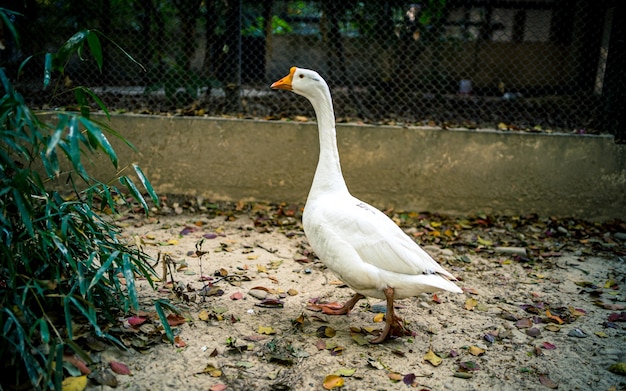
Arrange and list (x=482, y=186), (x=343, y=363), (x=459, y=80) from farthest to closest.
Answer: (x=459, y=80) → (x=482, y=186) → (x=343, y=363)

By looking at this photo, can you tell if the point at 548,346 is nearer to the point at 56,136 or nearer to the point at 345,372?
the point at 345,372

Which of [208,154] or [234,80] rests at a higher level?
[234,80]

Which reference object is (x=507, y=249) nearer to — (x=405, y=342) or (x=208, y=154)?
(x=405, y=342)

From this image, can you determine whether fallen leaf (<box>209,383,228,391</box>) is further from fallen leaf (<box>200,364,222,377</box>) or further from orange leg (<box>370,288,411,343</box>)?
orange leg (<box>370,288,411,343</box>)

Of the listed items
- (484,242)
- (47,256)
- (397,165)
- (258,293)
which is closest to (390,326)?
(258,293)

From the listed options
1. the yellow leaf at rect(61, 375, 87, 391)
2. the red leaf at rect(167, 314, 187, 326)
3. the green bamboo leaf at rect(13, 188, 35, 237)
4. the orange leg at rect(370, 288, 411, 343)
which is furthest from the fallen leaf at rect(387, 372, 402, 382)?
the green bamboo leaf at rect(13, 188, 35, 237)

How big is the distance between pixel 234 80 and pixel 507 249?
3439 mm

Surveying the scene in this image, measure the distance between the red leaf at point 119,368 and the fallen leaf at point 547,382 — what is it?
220 centimetres

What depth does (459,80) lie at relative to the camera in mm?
7168

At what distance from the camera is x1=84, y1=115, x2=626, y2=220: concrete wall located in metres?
5.57

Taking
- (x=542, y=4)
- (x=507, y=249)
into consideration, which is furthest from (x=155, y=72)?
(x=542, y=4)

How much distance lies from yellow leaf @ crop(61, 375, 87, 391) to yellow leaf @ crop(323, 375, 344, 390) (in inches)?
46.1

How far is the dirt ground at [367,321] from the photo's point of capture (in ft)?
9.39

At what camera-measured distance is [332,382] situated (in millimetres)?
2783
